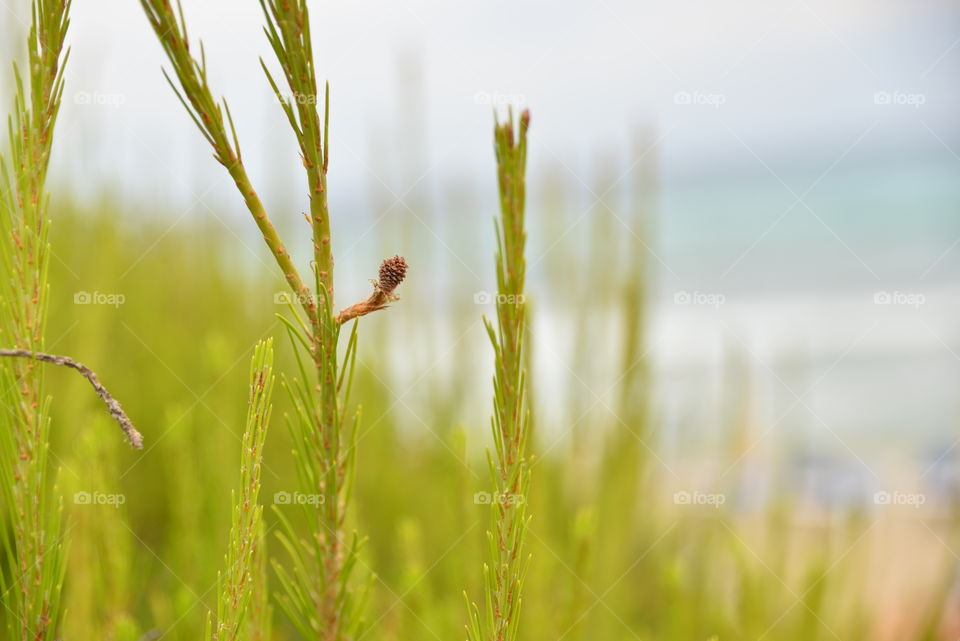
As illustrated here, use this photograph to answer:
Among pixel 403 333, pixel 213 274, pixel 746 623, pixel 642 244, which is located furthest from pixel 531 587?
pixel 213 274

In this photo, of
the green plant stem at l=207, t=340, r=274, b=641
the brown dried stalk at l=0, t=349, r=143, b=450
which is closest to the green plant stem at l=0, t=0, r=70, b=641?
the brown dried stalk at l=0, t=349, r=143, b=450

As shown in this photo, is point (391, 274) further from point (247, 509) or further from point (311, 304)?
point (247, 509)

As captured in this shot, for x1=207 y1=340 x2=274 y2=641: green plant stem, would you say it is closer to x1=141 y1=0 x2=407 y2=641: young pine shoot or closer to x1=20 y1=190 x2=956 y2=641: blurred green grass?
x1=141 y1=0 x2=407 y2=641: young pine shoot

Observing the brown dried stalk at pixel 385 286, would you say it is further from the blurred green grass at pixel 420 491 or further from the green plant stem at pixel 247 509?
the blurred green grass at pixel 420 491

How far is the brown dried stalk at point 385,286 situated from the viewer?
443 mm

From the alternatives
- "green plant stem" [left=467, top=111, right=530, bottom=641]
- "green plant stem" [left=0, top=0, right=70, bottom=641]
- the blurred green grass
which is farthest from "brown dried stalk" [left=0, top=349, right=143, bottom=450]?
the blurred green grass

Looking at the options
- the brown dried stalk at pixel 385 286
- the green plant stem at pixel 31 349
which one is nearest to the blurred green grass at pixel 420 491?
the green plant stem at pixel 31 349

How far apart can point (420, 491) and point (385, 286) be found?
1.54m

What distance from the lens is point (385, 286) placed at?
1.48 ft

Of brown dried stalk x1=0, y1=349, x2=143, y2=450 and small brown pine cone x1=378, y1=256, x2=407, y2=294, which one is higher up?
small brown pine cone x1=378, y1=256, x2=407, y2=294

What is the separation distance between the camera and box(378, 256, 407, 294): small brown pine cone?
0.45 m

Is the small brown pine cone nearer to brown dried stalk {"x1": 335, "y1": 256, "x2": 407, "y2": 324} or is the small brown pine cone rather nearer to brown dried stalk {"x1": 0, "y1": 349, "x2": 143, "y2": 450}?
brown dried stalk {"x1": 335, "y1": 256, "x2": 407, "y2": 324}

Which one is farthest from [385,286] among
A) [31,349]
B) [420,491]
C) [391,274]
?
[420,491]

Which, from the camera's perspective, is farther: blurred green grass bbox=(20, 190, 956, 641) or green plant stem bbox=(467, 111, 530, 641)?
blurred green grass bbox=(20, 190, 956, 641)
